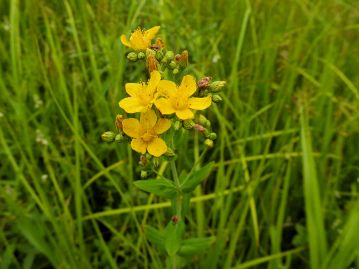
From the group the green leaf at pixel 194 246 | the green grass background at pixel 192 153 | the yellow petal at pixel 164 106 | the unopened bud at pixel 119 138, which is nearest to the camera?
the yellow petal at pixel 164 106

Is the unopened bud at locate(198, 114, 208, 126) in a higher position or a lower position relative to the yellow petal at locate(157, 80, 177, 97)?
lower

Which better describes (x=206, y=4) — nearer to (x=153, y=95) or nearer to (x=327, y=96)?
(x=327, y=96)

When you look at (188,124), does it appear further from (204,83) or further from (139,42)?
(139,42)

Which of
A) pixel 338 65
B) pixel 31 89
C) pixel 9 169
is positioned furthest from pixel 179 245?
pixel 338 65

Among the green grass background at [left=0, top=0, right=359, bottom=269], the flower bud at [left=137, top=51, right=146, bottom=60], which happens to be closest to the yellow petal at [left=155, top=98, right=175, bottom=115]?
the flower bud at [left=137, top=51, right=146, bottom=60]

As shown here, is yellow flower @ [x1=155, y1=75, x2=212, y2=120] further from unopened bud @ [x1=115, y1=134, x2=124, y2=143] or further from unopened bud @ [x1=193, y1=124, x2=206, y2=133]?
unopened bud @ [x1=115, y1=134, x2=124, y2=143]

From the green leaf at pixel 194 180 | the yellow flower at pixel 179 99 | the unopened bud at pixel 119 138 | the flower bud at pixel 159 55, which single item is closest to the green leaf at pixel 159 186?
the green leaf at pixel 194 180

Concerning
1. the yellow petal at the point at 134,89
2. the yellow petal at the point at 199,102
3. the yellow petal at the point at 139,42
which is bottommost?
the yellow petal at the point at 199,102

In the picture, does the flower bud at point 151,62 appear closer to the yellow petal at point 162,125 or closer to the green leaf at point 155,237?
the yellow petal at point 162,125
